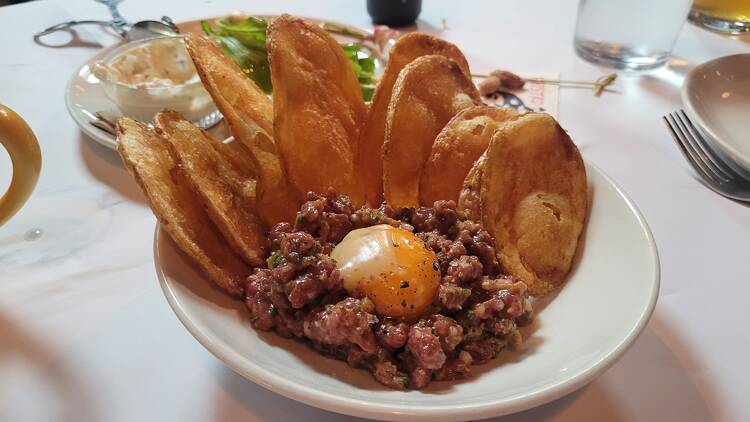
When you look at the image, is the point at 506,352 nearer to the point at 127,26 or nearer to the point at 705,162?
the point at 705,162

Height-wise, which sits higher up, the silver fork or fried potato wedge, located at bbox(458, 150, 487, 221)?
fried potato wedge, located at bbox(458, 150, 487, 221)

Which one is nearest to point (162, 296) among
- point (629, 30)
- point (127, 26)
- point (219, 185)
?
point (219, 185)

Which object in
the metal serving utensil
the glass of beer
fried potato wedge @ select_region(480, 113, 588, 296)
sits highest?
fried potato wedge @ select_region(480, 113, 588, 296)

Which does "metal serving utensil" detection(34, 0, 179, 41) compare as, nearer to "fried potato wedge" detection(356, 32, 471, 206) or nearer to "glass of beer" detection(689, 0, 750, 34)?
"fried potato wedge" detection(356, 32, 471, 206)

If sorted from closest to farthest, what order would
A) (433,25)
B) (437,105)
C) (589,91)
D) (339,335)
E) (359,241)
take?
(339,335), (359,241), (437,105), (589,91), (433,25)

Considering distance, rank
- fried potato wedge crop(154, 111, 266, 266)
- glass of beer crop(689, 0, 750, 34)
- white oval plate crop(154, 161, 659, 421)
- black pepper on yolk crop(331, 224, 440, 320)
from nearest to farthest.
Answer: white oval plate crop(154, 161, 659, 421) → black pepper on yolk crop(331, 224, 440, 320) → fried potato wedge crop(154, 111, 266, 266) → glass of beer crop(689, 0, 750, 34)

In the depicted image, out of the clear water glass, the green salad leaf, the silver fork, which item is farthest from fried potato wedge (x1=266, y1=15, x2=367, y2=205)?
the clear water glass

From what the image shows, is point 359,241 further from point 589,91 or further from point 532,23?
point 532,23

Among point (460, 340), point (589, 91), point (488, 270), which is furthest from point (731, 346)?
point (589, 91)
